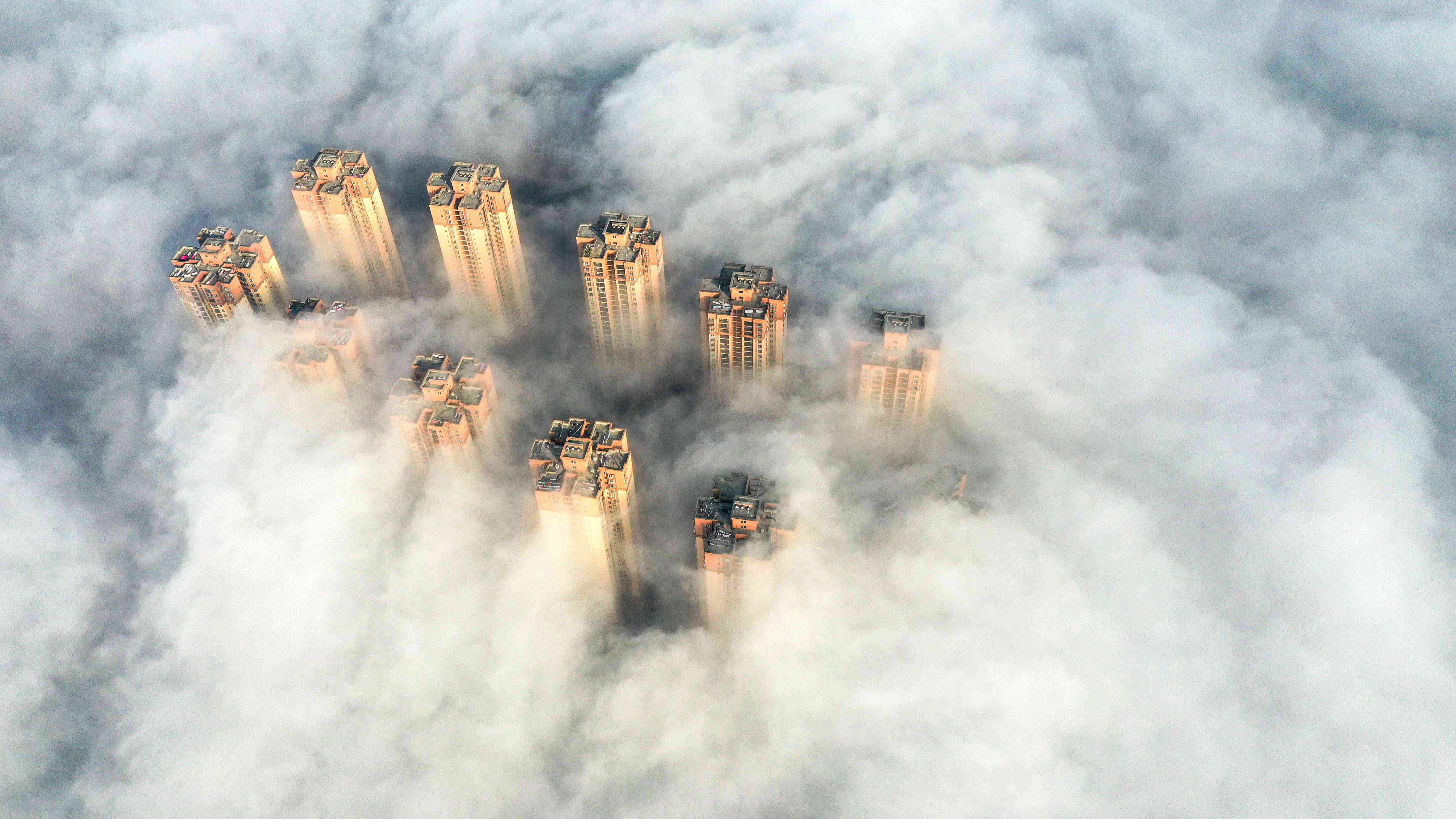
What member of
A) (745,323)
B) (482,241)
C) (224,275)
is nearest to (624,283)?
(745,323)

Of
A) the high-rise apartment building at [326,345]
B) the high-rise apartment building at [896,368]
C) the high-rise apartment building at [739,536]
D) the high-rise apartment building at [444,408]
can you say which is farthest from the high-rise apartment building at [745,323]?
the high-rise apartment building at [326,345]

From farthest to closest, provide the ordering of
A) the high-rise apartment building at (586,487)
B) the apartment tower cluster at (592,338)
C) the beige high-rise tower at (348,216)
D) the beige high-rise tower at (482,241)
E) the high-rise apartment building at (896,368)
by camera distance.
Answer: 1. the beige high-rise tower at (348,216)
2. the beige high-rise tower at (482,241)
3. the high-rise apartment building at (896,368)
4. the apartment tower cluster at (592,338)
5. the high-rise apartment building at (586,487)

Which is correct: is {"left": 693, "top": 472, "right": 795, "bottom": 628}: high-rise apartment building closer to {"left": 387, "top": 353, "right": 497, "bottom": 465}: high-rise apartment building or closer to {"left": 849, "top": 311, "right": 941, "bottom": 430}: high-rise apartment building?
{"left": 849, "top": 311, "right": 941, "bottom": 430}: high-rise apartment building

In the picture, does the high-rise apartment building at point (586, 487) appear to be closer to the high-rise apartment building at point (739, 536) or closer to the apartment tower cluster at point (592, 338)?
the apartment tower cluster at point (592, 338)

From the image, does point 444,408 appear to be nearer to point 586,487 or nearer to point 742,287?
point 586,487

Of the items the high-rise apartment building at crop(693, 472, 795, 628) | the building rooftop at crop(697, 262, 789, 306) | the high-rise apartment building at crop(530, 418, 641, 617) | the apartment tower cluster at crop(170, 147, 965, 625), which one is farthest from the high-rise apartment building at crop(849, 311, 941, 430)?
the high-rise apartment building at crop(530, 418, 641, 617)

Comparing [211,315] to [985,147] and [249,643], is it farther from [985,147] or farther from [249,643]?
[985,147]

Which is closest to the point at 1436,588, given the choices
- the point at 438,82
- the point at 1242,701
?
the point at 1242,701
